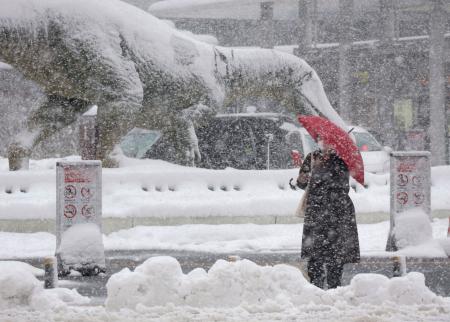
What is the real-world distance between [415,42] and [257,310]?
79.8 ft

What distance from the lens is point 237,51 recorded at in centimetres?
1539

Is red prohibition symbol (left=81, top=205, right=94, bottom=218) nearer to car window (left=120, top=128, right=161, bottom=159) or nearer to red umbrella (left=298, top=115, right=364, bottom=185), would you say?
red umbrella (left=298, top=115, right=364, bottom=185)

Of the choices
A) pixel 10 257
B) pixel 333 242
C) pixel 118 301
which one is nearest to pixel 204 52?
pixel 10 257

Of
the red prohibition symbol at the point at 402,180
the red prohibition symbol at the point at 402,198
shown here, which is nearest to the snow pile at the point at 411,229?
the red prohibition symbol at the point at 402,198

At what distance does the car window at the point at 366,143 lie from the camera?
1727 centimetres

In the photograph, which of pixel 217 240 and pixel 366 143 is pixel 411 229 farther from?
pixel 366 143

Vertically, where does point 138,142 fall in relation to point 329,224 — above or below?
above

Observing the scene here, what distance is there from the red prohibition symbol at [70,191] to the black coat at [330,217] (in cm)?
278

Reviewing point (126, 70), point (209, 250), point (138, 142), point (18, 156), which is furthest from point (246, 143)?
point (209, 250)

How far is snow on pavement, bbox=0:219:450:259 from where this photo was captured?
11537 mm

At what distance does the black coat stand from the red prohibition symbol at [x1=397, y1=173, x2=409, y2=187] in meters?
3.07

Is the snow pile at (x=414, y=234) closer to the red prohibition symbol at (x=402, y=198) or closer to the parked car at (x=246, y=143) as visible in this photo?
the red prohibition symbol at (x=402, y=198)

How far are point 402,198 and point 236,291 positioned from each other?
536 cm

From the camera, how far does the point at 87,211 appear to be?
10.2 meters
